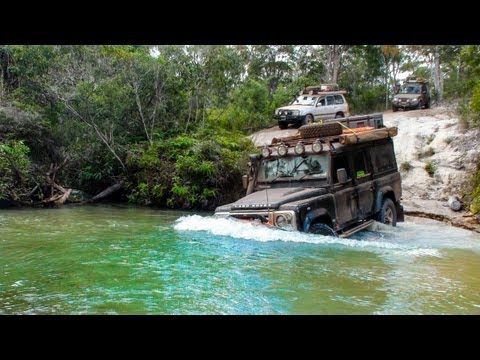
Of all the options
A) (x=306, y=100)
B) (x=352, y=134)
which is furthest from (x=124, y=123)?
(x=352, y=134)

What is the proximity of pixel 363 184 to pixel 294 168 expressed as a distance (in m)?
1.59

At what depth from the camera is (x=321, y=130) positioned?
1134cm

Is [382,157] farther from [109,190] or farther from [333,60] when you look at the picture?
[333,60]

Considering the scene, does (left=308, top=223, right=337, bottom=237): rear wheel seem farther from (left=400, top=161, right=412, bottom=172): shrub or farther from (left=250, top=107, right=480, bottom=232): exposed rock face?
(left=400, top=161, right=412, bottom=172): shrub

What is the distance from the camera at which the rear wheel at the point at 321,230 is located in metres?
9.62

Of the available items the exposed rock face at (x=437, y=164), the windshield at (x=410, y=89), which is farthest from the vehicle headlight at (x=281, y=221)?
the windshield at (x=410, y=89)

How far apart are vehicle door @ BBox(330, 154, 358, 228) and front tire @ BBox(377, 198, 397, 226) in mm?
959

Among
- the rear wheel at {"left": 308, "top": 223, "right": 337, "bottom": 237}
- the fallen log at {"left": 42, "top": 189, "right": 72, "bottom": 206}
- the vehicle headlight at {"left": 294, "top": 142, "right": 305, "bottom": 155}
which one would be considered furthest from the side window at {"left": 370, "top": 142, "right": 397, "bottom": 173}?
the fallen log at {"left": 42, "top": 189, "right": 72, "bottom": 206}

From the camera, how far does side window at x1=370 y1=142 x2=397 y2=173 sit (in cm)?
1200

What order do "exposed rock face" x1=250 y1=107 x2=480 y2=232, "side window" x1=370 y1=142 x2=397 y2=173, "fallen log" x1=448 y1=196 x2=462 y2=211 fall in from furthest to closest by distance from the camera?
"exposed rock face" x1=250 y1=107 x2=480 y2=232 → "fallen log" x1=448 y1=196 x2=462 y2=211 → "side window" x1=370 y1=142 x2=397 y2=173

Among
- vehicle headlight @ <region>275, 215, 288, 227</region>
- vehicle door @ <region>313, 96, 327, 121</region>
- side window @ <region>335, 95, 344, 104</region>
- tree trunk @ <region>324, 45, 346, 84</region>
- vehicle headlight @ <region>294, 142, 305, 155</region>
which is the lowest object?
vehicle headlight @ <region>275, 215, 288, 227</region>

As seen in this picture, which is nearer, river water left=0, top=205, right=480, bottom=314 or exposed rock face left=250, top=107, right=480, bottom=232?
river water left=0, top=205, right=480, bottom=314
